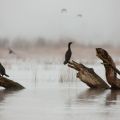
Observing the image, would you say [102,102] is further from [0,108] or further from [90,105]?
[0,108]

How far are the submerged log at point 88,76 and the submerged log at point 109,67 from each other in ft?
1.33

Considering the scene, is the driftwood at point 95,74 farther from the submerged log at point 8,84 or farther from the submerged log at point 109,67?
the submerged log at point 8,84

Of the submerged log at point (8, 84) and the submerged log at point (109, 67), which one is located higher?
the submerged log at point (109, 67)

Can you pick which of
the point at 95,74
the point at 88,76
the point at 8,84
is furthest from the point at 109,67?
the point at 8,84

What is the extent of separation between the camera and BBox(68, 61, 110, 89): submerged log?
19422 mm

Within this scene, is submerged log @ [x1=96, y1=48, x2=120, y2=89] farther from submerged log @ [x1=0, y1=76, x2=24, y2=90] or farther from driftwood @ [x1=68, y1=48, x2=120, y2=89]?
submerged log @ [x1=0, y1=76, x2=24, y2=90]

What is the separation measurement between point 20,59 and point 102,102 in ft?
120

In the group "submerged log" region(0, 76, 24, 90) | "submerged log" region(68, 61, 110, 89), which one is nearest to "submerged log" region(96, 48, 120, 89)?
"submerged log" region(68, 61, 110, 89)

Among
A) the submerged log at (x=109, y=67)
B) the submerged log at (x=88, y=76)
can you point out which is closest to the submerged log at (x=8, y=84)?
the submerged log at (x=88, y=76)

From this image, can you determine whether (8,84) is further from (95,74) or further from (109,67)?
(109,67)

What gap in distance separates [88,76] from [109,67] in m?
0.76

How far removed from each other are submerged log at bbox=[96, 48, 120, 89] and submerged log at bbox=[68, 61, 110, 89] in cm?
41

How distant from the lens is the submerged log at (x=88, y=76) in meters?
19.4

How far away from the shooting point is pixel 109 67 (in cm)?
1931
